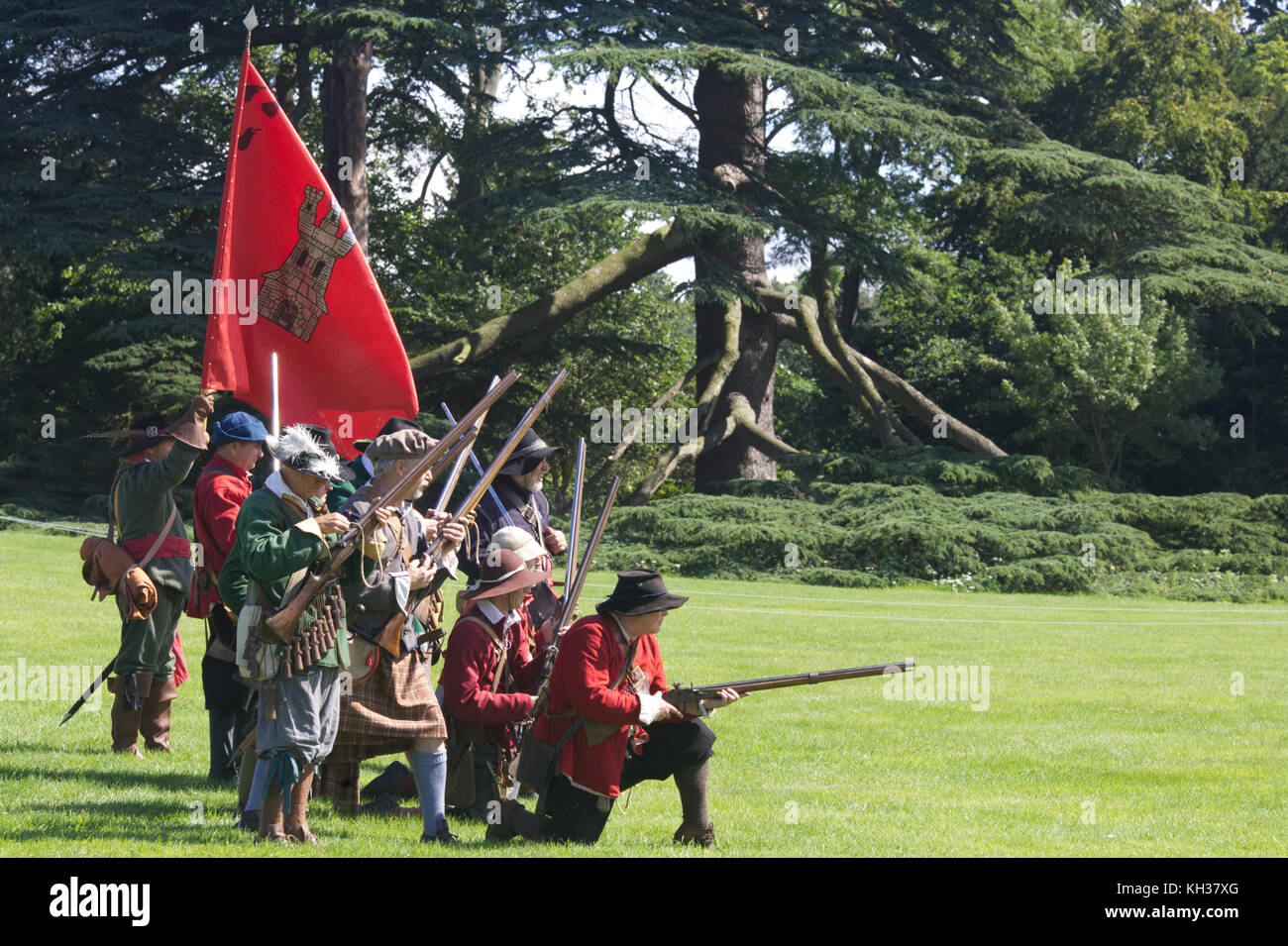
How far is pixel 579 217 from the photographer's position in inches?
890

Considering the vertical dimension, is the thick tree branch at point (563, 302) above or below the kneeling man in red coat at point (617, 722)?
above

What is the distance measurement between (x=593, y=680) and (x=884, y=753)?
12.9ft

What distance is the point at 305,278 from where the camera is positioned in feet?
27.9

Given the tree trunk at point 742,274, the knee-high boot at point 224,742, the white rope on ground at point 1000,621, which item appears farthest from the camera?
the tree trunk at point 742,274

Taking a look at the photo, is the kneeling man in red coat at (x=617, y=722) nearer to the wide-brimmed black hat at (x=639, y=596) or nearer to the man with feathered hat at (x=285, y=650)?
the wide-brimmed black hat at (x=639, y=596)

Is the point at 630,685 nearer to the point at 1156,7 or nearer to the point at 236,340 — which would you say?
the point at 236,340

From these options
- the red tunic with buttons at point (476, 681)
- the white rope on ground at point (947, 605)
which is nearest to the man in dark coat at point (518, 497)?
the red tunic with buttons at point (476, 681)

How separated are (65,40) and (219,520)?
77.5ft

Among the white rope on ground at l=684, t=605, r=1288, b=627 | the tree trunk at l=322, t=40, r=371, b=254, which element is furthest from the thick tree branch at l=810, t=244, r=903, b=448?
the white rope on ground at l=684, t=605, r=1288, b=627

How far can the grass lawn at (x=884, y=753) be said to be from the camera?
22.2ft

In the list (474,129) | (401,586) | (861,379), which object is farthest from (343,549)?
(474,129)

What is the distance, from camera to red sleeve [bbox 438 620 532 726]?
22.4 feet

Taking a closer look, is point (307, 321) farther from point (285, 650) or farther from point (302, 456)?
point (285, 650)

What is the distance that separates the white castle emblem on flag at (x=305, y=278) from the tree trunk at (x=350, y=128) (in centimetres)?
1781
